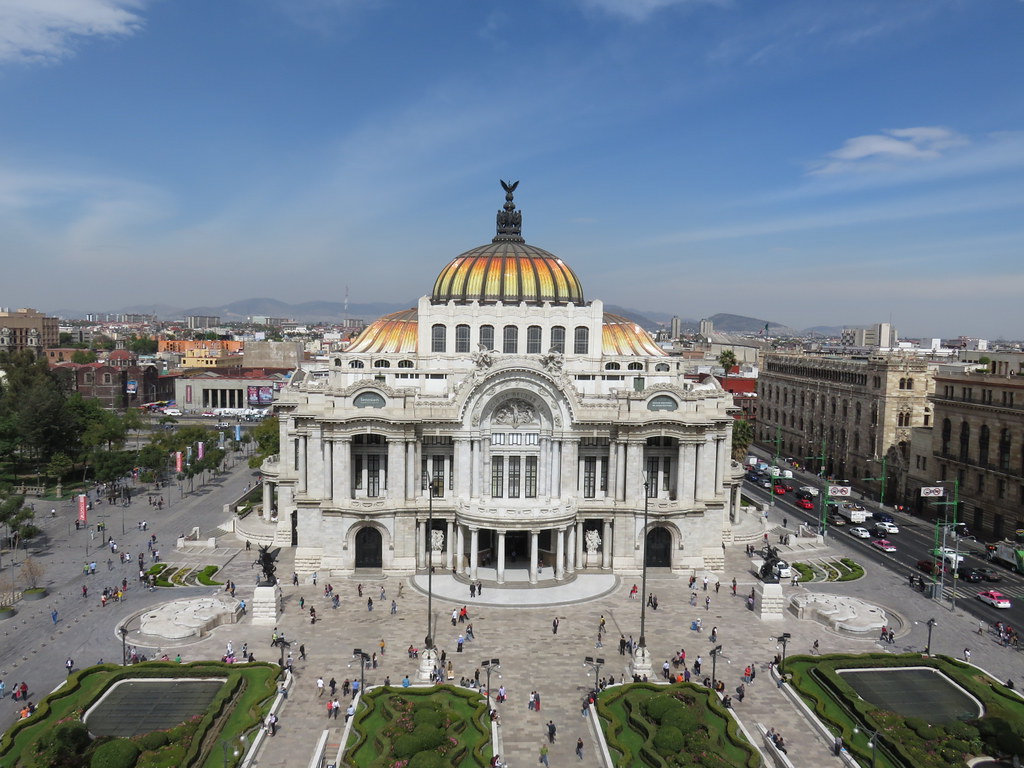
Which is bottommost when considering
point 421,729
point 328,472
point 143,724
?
point 143,724

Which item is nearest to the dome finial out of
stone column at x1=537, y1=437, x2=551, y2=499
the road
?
stone column at x1=537, y1=437, x2=551, y2=499

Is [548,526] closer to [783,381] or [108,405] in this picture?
[783,381]

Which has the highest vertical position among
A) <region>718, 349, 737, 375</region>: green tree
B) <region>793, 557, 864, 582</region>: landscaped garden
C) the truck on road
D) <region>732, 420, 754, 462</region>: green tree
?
<region>718, 349, 737, 375</region>: green tree

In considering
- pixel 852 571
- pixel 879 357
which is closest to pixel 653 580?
pixel 852 571

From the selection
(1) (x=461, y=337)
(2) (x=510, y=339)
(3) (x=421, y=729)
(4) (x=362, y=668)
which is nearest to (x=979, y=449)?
(2) (x=510, y=339)

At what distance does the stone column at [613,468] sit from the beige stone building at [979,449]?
37073mm

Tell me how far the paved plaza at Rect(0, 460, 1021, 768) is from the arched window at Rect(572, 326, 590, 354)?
22.8 m

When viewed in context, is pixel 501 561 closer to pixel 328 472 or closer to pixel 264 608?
pixel 328 472

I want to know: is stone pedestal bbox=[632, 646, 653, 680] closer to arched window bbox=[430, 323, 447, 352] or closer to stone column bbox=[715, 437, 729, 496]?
Result: stone column bbox=[715, 437, 729, 496]

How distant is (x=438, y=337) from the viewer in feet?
246

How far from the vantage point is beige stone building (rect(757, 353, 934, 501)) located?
318ft

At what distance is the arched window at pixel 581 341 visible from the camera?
249ft

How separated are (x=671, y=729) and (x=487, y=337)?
4417cm

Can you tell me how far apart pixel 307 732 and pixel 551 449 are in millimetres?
31209
